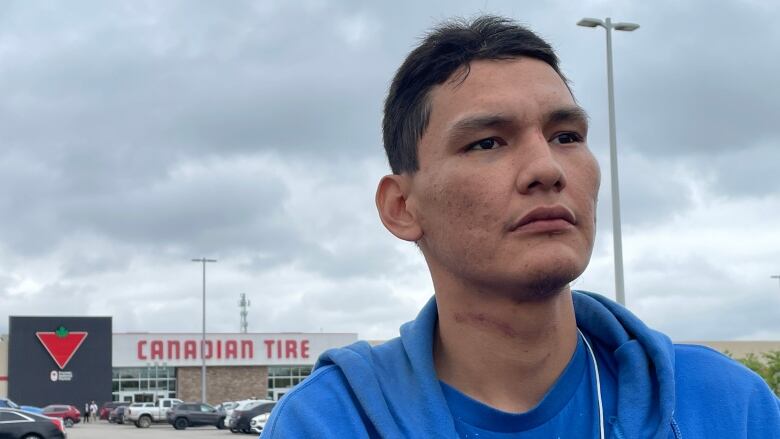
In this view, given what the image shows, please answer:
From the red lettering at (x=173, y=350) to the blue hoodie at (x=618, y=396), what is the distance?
64067mm

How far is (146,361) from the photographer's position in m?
64.3

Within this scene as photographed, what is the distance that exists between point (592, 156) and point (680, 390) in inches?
19.4

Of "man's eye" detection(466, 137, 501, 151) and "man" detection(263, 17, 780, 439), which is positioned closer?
"man" detection(263, 17, 780, 439)

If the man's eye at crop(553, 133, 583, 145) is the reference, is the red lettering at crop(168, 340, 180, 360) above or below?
above

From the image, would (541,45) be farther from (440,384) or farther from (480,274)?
(440,384)

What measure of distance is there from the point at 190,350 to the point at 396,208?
210 ft

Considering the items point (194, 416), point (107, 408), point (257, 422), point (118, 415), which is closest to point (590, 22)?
point (257, 422)

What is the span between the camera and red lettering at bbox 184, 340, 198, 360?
64438 mm

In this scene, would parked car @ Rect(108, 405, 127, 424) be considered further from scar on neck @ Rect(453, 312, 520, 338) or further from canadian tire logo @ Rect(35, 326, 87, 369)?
scar on neck @ Rect(453, 312, 520, 338)

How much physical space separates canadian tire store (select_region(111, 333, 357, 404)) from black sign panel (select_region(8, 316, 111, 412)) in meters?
2.91

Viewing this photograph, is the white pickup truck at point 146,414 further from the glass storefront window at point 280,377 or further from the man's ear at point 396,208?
the man's ear at point 396,208

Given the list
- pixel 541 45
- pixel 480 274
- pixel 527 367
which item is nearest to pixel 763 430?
pixel 527 367

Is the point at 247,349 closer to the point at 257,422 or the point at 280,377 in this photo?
the point at 280,377

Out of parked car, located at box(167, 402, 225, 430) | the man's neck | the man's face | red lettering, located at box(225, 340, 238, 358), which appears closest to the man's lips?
the man's face
